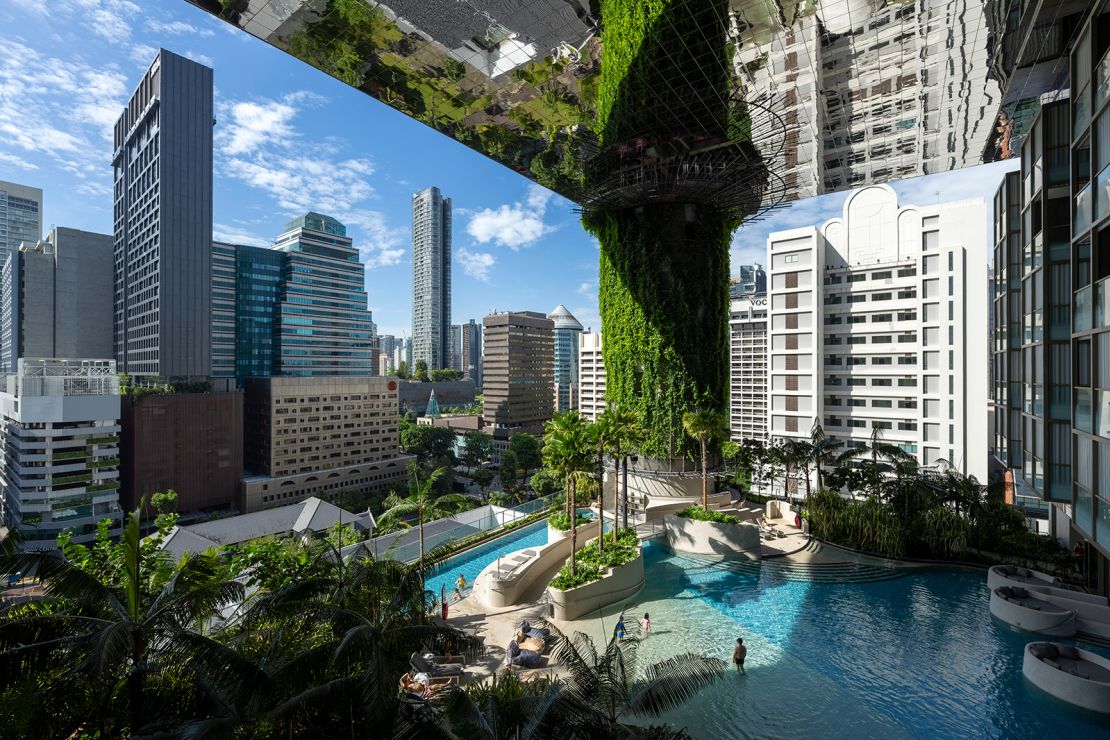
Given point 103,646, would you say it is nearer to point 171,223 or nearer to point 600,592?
point 600,592

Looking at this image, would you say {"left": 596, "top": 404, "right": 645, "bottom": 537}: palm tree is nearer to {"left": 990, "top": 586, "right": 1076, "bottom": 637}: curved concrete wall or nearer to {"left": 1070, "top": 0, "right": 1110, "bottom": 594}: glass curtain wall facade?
{"left": 1070, "top": 0, "right": 1110, "bottom": 594}: glass curtain wall facade

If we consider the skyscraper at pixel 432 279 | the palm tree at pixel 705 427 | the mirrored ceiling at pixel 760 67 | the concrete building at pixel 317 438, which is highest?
the skyscraper at pixel 432 279

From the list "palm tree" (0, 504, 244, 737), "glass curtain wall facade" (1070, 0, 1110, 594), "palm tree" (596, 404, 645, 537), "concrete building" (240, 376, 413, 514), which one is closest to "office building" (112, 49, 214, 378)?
"concrete building" (240, 376, 413, 514)

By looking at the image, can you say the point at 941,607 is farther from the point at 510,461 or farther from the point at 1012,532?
the point at 510,461

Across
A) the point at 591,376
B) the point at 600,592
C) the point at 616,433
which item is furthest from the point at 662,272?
the point at 591,376

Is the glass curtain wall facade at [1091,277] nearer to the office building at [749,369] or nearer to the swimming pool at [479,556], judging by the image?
the swimming pool at [479,556]

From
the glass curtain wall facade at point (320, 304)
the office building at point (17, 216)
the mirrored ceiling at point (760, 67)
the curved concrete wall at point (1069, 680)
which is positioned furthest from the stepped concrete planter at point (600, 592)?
the office building at point (17, 216)
